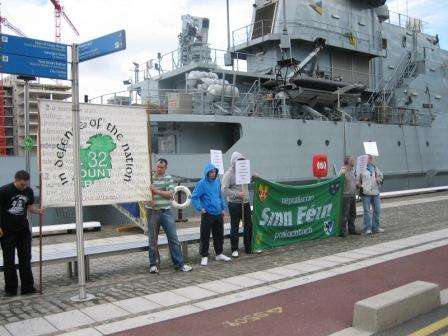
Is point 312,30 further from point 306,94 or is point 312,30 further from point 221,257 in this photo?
point 221,257

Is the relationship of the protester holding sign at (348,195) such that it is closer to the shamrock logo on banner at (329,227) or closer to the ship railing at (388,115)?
the shamrock logo on banner at (329,227)

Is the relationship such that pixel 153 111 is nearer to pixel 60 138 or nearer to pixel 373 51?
pixel 60 138

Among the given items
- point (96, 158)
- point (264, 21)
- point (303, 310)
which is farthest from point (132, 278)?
A: point (264, 21)

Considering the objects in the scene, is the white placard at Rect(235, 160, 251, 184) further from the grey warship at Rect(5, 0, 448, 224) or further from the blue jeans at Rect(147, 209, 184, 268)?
the grey warship at Rect(5, 0, 448, 224)

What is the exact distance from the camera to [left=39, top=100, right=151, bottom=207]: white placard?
20.7 feet

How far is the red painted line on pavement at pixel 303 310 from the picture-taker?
483 cm

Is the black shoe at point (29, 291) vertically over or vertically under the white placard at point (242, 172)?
under

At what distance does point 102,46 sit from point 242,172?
11.7 ft

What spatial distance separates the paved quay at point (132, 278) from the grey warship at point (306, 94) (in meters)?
7.03

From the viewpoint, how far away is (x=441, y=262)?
7.71 meters

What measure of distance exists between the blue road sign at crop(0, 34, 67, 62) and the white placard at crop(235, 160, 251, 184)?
3614 millimetres

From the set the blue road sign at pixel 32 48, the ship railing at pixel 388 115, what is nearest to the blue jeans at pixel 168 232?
the blue road sign at pixel 32 48

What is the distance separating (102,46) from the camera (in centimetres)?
591

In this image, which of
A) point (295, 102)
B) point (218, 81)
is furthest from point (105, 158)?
point (295, 102)
